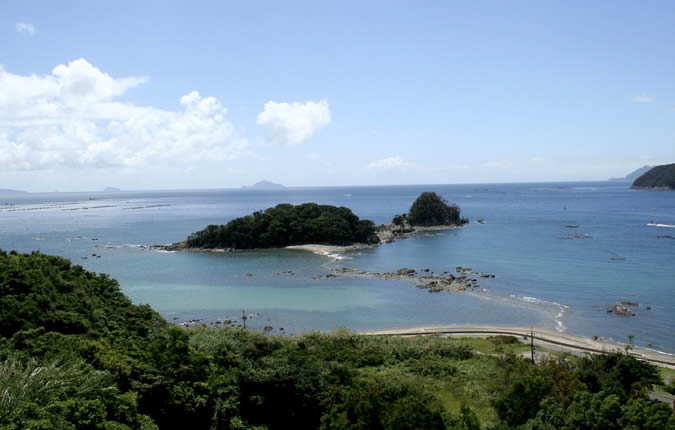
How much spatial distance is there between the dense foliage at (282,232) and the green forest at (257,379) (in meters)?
48.3

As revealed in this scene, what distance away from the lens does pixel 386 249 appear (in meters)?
76.4

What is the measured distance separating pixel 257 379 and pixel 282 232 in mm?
59961

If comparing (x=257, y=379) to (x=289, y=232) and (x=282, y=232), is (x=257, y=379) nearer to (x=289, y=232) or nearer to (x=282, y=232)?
(x=282, y=232)

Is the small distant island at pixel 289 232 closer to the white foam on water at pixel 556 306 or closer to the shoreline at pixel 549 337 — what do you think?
Result: the white foam on water at pixel 556 306

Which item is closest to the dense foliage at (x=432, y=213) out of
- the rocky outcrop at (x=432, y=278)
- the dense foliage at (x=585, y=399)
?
the rocky outcrop at (x=432, y=278)

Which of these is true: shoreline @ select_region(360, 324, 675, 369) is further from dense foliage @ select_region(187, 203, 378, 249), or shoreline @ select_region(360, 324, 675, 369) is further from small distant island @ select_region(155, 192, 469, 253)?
dense foliage @ select_region(187, 203, 378, 249)

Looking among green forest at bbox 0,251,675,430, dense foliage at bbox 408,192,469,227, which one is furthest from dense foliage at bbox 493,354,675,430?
dense foliage at bbox 408,192,469,227

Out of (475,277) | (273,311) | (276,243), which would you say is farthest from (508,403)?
(276,243)

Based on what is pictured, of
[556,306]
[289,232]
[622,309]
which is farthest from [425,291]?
[289,232]

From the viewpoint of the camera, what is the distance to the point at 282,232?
7881 centimetres

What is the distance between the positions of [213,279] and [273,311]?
52.7 feet

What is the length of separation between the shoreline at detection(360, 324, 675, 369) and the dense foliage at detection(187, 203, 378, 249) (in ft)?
140

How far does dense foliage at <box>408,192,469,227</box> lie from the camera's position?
10188 centimetres

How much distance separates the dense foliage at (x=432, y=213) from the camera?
101875 millimetres
